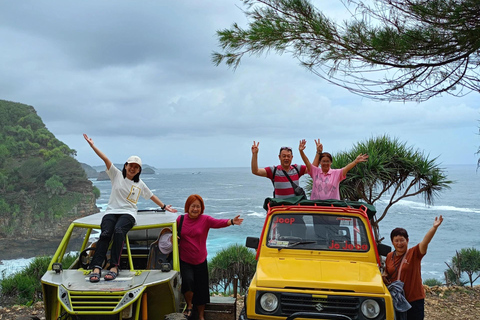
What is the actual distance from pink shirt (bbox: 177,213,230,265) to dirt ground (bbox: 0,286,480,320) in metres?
2.57

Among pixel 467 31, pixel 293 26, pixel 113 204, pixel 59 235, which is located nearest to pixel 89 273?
pixel 113 204

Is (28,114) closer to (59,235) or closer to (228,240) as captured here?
(59,235)

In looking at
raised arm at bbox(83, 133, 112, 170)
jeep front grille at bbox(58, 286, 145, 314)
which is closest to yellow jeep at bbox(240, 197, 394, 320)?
jeep front grille at bbox(58, 286, 145, 314)

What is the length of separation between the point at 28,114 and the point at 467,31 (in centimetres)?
12467

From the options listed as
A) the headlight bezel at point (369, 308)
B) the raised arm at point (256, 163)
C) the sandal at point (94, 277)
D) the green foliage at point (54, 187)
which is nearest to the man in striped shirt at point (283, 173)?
the raised arm at point (256, 163)

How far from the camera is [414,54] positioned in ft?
18.8

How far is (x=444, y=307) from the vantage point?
8.36 m

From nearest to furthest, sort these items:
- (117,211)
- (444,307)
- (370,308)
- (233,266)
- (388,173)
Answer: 1. (370,308)
2. (117,211)
3. (444,307)
4. (388,173)
5. (233,266)

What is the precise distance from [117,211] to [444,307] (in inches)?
254

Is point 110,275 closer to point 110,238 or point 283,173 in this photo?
point 110,238

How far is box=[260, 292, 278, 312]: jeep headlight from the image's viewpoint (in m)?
4.41

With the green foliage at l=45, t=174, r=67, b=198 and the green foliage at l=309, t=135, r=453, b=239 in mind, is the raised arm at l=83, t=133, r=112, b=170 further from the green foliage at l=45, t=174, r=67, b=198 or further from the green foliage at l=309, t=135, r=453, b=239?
the green foliage at l=45, t=174, r=67, b=198

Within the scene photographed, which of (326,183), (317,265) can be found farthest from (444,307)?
(317,265)

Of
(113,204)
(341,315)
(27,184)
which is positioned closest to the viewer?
(341,315)
